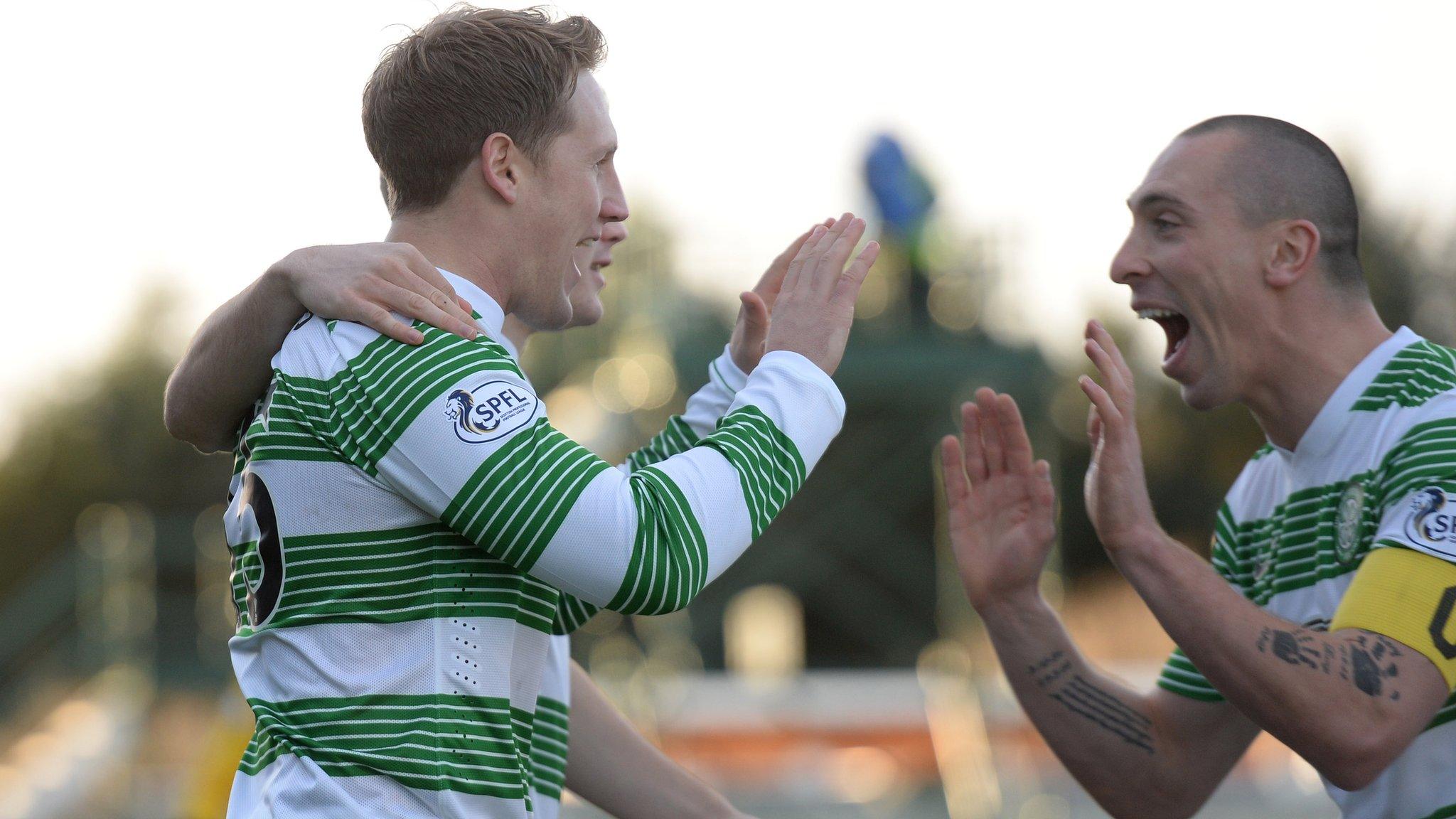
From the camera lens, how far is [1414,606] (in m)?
3.06

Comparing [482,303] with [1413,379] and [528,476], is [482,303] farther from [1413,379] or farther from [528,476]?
[1413,379]

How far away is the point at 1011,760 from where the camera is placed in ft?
37.1

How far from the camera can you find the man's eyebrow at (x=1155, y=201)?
3.74 metres

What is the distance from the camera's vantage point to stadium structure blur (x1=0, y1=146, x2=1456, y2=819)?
11555 millimetres

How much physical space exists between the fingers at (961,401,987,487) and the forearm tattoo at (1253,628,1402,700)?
93cm

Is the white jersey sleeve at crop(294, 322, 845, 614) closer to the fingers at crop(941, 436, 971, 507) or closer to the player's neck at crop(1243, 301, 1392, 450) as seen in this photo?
the fingers at crop(941, 436, 971, 507)

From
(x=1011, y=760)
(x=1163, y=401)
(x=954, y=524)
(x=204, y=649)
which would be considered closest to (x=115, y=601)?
(x=204, y=649)

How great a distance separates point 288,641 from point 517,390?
585 mm

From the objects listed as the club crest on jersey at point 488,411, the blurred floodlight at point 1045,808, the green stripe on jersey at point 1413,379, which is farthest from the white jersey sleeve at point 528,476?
the blurred floodlight at point 1045,808

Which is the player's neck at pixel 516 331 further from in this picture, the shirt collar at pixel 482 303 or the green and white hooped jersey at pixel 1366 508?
the green and white hooped jersey at pixel 1366 508

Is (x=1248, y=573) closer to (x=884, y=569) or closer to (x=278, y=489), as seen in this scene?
(x=278, y=489)

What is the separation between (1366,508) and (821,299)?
1480mm

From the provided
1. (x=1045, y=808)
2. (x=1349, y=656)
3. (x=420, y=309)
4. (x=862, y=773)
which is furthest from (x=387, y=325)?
(x=862, y=773)

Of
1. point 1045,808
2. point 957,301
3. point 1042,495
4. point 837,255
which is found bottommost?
point 1045,808
